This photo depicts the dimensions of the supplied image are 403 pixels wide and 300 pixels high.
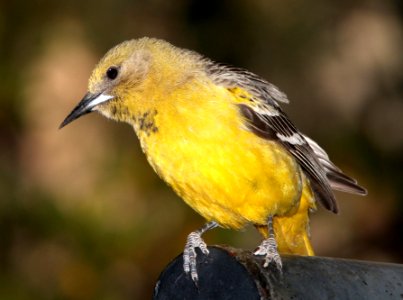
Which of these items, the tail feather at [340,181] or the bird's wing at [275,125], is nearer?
the bird's wing at [275,125]

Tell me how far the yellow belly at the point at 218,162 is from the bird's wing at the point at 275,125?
0.13 meters

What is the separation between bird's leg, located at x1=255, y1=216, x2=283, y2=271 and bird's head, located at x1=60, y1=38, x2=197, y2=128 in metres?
1.04

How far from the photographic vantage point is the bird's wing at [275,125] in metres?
5.37

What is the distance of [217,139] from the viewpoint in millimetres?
4918

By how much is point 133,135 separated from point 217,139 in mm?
2981

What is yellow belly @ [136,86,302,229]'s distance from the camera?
492cm

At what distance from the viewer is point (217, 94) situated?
5.25 meters

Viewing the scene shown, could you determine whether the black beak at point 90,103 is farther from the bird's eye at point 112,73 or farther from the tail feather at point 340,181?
the tail feather at point 340,181

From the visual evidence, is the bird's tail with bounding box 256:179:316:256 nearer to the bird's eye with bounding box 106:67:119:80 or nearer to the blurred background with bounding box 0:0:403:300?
the blurred background with bounding box 0:0:403:300

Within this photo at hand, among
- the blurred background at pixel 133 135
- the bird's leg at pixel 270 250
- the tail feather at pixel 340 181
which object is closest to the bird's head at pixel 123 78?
the bird's leg at pixel 270 250

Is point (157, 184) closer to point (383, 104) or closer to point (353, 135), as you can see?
point (353, 135)

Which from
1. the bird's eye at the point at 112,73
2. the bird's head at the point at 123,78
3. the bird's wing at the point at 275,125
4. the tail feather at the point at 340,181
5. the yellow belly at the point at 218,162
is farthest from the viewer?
the tail feather at the point at 340,181

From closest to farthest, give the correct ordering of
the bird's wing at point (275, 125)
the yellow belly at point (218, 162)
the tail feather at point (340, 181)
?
the yellow belly at point (218, 162), the bird's wing at point (275, 125), the tail feather at point (340, 181)

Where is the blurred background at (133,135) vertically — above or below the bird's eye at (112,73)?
below
